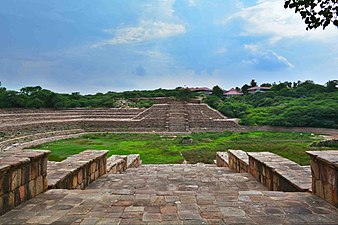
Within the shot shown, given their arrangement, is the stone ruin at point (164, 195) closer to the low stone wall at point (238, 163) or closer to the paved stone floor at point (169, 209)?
the paved stone floor at point (169, 209)

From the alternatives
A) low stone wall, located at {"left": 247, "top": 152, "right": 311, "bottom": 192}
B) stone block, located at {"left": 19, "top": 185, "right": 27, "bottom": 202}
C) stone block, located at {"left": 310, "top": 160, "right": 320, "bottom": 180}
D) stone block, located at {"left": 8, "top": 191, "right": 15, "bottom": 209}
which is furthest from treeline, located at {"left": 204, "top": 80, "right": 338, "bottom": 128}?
stone block, located at {"left": 8, "top": 191, "right": 15, "bottom": 209}

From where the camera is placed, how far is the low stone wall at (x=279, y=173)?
12.8 ft

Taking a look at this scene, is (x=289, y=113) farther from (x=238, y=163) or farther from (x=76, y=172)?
(x=76, y=172)

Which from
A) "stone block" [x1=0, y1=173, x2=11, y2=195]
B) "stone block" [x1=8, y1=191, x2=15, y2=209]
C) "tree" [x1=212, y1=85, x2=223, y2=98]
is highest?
"tree" [x1=212, y1=85, x2=223, y2=98]

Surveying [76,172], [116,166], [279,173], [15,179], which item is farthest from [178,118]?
[15,179]

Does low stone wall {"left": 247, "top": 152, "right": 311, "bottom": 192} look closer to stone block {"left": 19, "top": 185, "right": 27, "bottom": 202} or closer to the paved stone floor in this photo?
the paved stone floor

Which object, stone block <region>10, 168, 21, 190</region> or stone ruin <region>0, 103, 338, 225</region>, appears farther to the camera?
stone block <region>10, 168, 21, 190</region>

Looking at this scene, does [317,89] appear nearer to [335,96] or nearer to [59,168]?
[335,96]

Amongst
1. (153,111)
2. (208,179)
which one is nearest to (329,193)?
(208,179)

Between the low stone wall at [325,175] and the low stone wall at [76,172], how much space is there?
348 centimetres

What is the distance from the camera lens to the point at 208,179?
552cm

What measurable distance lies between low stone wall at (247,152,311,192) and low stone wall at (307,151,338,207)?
10.2 inches

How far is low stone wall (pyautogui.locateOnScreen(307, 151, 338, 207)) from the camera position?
3.04 m

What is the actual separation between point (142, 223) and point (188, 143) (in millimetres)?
15608
